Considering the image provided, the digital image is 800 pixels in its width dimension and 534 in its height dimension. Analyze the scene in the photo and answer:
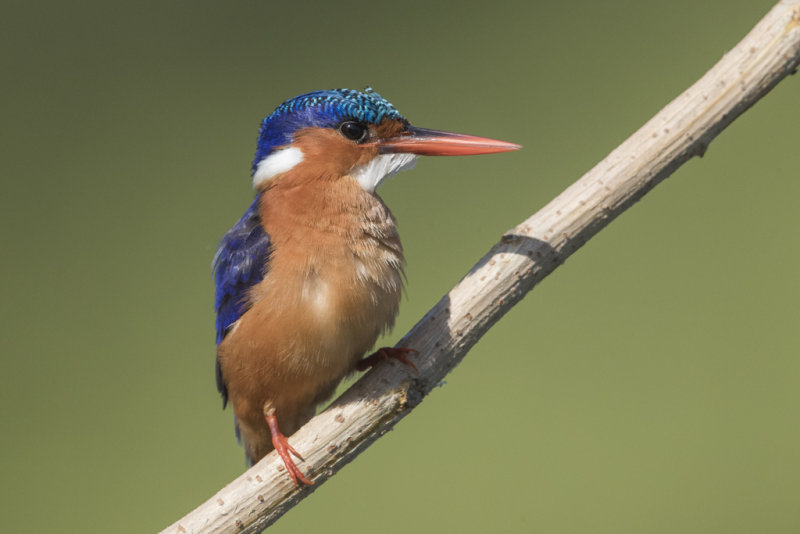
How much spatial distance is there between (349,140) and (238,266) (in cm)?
30

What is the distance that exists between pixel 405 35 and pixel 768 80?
1.68 metres

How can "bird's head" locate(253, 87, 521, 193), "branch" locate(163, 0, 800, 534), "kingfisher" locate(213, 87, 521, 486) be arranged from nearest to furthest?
"branch" locate(163, 0, 800, 534)
"kingfisher" locate(213, 87, 521, 486)
"bird's head" locate(253, 87, 521, 193)

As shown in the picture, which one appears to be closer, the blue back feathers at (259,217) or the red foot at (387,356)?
the red foot at (387,356)

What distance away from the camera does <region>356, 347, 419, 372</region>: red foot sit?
138 centimetres

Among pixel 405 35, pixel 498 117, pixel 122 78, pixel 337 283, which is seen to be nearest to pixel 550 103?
pixel 498 117

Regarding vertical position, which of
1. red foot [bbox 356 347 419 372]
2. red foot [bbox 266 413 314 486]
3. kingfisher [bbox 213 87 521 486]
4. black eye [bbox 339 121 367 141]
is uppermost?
black eye [bbox 339 121 367 141]

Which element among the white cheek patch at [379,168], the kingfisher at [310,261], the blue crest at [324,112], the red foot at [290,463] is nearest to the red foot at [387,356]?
the kingfisher at [310,261]

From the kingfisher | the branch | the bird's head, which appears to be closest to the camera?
the branch

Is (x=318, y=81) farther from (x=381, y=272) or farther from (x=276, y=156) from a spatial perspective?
(x=381, y=272)

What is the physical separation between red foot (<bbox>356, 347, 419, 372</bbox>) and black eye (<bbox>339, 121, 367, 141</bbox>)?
40cm

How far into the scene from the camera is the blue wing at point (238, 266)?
1.49 metres

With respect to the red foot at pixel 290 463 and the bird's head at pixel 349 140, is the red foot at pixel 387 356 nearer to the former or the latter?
the red foot at pixel 290 463

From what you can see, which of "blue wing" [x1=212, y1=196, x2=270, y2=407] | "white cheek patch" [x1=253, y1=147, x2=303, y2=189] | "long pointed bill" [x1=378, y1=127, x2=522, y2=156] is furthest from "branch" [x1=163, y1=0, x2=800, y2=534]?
"white cheek patch" [x1=253, y1=147, x2=303, y2=189]

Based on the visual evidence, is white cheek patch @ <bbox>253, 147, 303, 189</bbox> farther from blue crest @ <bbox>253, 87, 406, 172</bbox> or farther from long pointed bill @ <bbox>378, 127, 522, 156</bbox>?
long pointed bill @ <bbox>378, 127, 522, 156</bbox>
